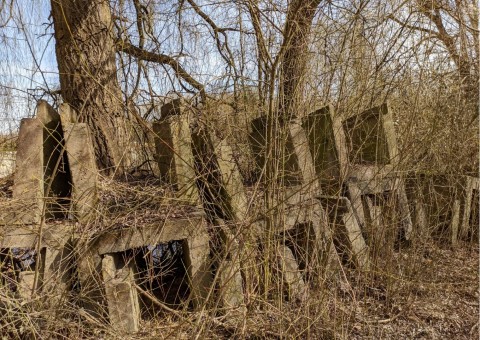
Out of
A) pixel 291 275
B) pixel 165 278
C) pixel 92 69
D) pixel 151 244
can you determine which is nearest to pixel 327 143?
pixel 291 275

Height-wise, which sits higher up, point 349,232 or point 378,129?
point 378,129

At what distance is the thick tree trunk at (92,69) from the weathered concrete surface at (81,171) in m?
0.96

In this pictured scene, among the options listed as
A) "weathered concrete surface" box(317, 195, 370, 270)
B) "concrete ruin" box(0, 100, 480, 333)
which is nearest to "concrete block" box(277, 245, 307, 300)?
"concrete ruin" box(0, 100, 480, 333)

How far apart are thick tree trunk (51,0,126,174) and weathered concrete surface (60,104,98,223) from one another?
0.96 meters

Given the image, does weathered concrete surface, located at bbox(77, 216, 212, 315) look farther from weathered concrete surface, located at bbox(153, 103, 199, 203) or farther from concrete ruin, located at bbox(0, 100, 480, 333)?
weathered concrete surface, located at bbox(153, 103, 199, 203)

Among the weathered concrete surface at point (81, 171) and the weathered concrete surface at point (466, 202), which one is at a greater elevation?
the weathered concrete surface at point (81, 171)

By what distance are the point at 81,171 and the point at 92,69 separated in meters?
1.52

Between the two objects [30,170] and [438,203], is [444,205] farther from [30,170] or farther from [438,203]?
[30,170]

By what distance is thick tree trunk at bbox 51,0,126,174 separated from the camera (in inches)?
164

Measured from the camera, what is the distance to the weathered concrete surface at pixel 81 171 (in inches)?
117

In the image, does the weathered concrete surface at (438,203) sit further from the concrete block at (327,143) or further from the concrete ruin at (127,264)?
the concrete ruin at (127,264)

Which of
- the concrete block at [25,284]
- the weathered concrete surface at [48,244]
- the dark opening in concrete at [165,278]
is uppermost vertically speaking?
the weathered concrete surface at [48,244]

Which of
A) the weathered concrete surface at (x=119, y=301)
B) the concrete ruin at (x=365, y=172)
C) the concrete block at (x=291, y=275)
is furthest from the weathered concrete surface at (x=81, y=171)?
the concrete ruin at (x=365, y=172)

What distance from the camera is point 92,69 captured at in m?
4.27
